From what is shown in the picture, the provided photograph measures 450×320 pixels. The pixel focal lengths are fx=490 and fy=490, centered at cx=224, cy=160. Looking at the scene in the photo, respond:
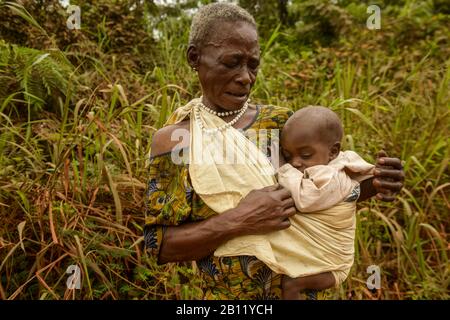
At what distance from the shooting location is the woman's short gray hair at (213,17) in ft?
4.85

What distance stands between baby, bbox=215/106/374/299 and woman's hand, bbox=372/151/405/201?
7 centimetres

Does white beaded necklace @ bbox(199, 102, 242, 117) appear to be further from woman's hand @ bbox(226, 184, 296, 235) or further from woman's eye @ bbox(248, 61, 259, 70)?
woman's hand @ bbox(226, 184, 296, 235)

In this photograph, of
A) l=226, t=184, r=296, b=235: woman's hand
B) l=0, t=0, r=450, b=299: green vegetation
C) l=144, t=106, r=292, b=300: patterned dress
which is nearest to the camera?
l=226, t=184, r=296, b=235: woman's hand

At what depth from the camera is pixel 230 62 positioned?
146 centimetres

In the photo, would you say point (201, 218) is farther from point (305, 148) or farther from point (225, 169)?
point (305, 148)

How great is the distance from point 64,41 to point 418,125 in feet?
9.10


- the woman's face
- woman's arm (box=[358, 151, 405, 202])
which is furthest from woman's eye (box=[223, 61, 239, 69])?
woman's arm (box=[358, 151, 405, 202])

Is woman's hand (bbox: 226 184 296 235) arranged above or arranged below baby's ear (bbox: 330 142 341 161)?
below

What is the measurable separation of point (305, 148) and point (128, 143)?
1.66 metres

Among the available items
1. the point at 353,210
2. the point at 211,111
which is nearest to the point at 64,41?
the point at 211,111

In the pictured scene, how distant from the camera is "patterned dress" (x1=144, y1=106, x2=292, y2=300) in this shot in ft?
4.91

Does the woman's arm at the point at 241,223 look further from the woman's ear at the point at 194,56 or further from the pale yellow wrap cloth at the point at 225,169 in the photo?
the woman's ear at the point at 194,56

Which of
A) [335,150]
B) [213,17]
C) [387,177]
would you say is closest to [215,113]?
[213,17]

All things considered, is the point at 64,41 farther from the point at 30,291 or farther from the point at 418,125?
the point at 418,125
